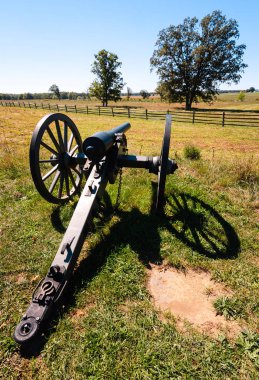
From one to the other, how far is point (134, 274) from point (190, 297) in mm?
708

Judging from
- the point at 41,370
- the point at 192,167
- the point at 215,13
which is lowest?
the point at 41,370

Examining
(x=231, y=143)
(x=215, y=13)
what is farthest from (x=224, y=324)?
(x=215, y=13)

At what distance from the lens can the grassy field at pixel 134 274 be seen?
6.65 ft

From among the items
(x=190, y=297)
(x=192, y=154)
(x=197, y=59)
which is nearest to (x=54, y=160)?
(x=190, y=297)

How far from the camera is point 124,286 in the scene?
2.78 metres

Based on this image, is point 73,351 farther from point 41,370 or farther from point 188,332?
point 188,332

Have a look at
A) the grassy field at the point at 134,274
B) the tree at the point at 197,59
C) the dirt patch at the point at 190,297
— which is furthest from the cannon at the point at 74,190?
the tree at the point at 197,59

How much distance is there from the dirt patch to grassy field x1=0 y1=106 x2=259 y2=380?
0.29ft

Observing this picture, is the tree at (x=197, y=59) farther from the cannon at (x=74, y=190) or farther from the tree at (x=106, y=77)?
the cannon at (x=74, y=190)

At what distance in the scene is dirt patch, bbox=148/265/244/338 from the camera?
2.35 m

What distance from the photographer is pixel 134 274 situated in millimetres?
2951

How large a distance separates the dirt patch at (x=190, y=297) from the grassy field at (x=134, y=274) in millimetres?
89

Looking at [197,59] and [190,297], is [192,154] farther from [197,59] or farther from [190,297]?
[197,59]

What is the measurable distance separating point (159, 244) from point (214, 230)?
0.96m
